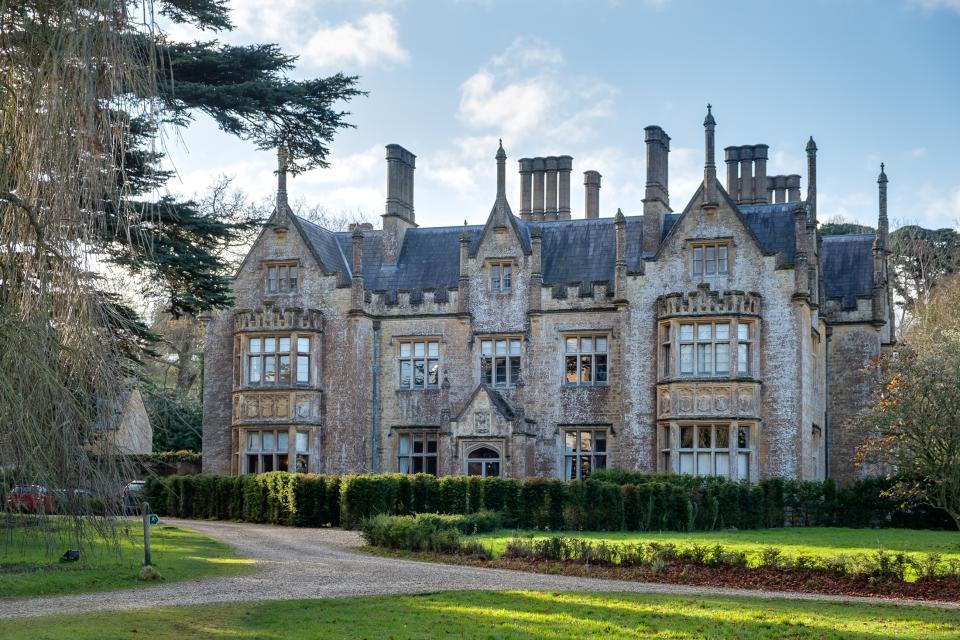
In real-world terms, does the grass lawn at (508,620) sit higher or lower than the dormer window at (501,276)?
lower

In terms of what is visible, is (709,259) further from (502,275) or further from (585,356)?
(502,275)

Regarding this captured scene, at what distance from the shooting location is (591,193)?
38.9 m

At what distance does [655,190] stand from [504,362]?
21.3ft

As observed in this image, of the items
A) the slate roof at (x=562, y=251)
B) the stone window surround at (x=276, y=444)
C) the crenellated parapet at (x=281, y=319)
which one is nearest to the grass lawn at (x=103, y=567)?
the stone window surround at (x=276, y=444)

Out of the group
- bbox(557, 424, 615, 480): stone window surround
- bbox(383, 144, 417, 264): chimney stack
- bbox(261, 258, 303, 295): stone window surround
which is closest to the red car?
bbox(557, 424, 615, 480): stone window surround

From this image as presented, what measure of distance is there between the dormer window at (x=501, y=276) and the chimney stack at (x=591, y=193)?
520 cm

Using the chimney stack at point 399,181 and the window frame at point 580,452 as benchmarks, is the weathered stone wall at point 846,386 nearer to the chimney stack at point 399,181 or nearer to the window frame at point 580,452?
the window frame at point 580,452

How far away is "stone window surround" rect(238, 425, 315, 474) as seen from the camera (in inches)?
1345

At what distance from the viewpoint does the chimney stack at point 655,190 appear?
3388 cm

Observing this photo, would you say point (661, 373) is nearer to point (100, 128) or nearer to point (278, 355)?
point (278, 355)

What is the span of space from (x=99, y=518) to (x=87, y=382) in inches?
44.9

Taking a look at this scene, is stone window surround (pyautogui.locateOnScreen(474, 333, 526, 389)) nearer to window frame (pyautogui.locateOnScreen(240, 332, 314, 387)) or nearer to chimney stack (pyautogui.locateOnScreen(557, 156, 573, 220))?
window frame (pyautogui.locateOnScreen(240, 332, 314, 387))

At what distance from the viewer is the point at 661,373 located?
Answer: 31.8 metres

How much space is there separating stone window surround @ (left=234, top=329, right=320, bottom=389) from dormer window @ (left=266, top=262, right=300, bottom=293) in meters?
1.53
